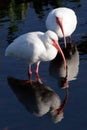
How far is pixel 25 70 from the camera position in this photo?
28.3 feet

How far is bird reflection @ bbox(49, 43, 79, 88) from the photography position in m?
8.31

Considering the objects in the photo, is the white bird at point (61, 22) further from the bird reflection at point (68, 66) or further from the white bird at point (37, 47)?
the white bird at point (37, 47)

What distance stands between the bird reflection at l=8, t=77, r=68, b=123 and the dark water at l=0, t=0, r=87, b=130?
7 cm

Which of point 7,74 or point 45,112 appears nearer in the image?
point 45,112

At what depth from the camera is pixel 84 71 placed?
8.46 metres

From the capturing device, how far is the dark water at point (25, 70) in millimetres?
7043

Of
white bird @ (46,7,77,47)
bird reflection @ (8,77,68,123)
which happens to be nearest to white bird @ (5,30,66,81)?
bird reflection @ (8,77,68,123)

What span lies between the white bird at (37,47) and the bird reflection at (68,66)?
0.33m

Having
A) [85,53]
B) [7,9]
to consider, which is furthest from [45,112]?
[7,9]

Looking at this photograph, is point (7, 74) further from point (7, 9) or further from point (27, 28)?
point (7, 9)

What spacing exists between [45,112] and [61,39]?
2.73 metres

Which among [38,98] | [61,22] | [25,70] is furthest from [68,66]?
[38,98]

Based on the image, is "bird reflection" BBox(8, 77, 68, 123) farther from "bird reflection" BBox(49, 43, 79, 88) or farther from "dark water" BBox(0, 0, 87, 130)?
"bird reflection" BBox(49, 43, 79, 88)

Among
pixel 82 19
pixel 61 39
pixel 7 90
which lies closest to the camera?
pixel 7 90
